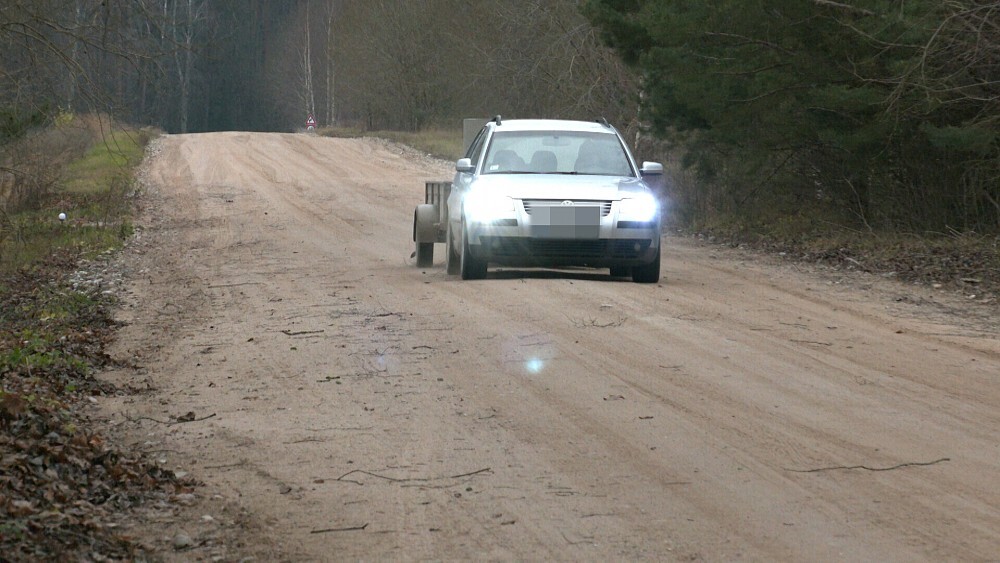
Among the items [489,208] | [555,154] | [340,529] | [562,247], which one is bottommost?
[340,529]

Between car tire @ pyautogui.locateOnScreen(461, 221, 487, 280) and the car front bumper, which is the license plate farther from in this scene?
car tire @ pyautogui.locateOnScreen(461, 221, 487, 280)

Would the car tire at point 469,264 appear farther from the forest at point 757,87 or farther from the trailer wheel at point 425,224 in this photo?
the forest at point 757,87

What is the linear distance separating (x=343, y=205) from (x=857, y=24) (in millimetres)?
12788

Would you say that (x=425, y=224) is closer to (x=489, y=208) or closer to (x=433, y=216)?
(x=433, y=216)

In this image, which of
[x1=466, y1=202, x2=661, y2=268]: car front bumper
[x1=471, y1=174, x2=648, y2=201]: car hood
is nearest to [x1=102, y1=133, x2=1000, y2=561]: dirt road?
[x1=466, y1=202, x2=661, y2=268]: car front bumper

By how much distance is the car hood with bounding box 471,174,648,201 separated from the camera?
41.6ft

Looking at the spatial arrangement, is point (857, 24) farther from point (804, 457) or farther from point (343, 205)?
point (343, 205)

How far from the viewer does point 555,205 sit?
1258 centimetres

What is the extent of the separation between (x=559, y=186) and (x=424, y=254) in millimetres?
3576

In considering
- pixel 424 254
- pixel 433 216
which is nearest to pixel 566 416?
pixel 433 216

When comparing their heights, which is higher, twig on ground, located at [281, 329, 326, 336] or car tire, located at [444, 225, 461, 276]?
car tire, located at [444, 225, 461, 276]

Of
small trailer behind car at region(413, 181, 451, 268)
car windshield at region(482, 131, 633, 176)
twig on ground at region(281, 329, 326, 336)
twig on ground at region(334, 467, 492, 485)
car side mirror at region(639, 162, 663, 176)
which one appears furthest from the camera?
small trailer behind car at region(413, 181, 451, 268)

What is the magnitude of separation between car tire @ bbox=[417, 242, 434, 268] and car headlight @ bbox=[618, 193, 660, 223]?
12.6 ft

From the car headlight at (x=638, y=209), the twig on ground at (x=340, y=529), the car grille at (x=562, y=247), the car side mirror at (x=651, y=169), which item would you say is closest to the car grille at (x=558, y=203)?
the car headlight at (x=638, y=209)
